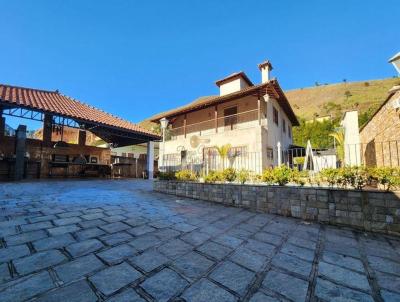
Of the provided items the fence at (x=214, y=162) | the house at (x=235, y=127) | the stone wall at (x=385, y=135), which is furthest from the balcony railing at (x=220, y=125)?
the stone wall at (x=385, y=135)

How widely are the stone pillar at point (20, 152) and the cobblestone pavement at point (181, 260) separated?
770cm

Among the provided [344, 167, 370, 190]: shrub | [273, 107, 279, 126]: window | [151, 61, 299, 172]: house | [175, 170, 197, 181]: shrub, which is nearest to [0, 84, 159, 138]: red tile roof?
[151, 61, 299, 172]: house

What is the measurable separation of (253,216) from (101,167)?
490 inches

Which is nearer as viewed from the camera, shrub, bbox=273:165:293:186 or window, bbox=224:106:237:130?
shrub, bbox=273:165:293:186

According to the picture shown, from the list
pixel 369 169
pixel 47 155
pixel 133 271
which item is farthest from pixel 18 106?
pixel 369 169

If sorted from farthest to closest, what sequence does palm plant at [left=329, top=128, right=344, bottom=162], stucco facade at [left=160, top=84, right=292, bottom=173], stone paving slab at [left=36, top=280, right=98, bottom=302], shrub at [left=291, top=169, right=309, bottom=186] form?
1. stucco facade at [left=160, top=84, right=292, bottom=173]
2. palm plant at [left=329, top=128, right=344, bottom=162]
3. shrub at [left=291, top=169, right=309, bottom=186]
4. stone paving slab at [left=36, top=280, right=98, bottom=302]

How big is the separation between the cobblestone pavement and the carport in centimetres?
748

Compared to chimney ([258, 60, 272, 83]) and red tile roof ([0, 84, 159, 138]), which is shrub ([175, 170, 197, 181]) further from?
chimney ([258, 60, 272, 83])

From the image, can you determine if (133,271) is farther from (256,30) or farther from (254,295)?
(256,30)

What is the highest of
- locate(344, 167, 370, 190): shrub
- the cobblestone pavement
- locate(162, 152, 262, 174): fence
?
locate(162, 152, 262, 174): fence

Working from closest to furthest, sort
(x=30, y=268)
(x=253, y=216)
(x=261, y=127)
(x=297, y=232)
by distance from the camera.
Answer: (x=30, y=268) < (x=297, y=232) < (x=253, y=216) < (x=261, y=127)

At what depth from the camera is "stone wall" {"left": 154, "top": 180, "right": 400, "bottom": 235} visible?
3889 mm

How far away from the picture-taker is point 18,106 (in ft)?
28.7

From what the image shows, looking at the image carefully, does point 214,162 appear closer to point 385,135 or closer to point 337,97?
point 385,135
